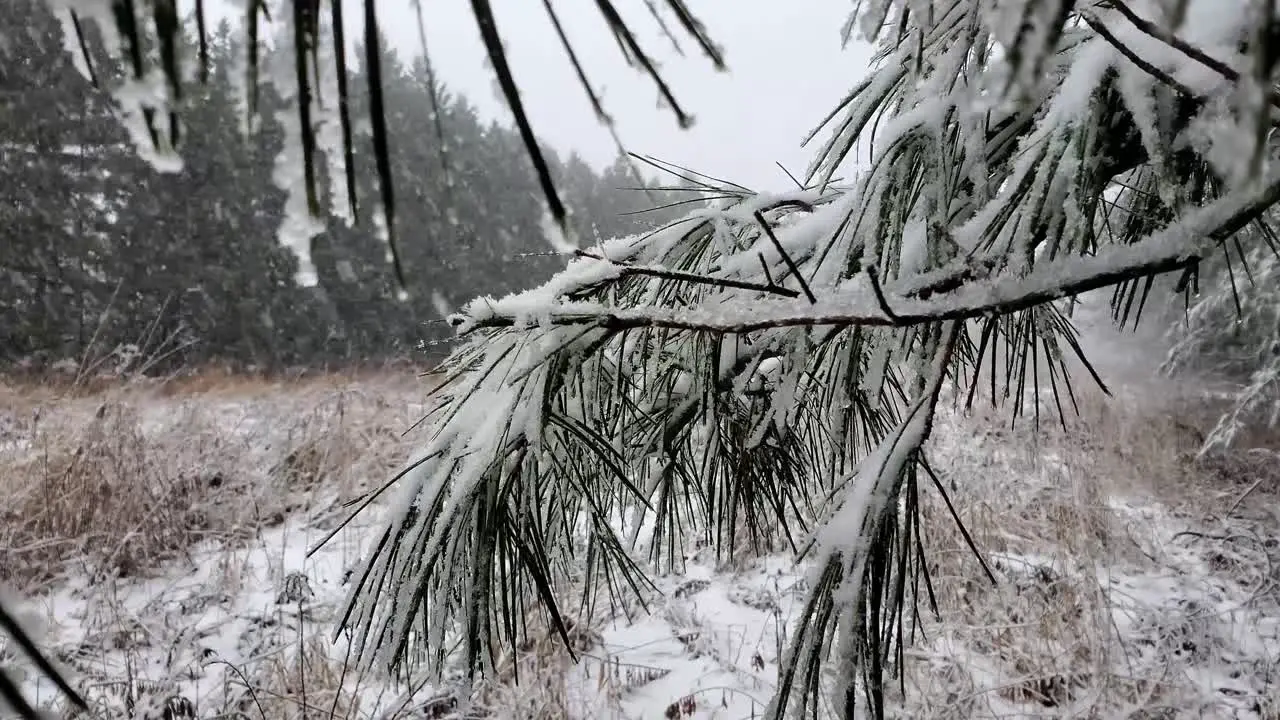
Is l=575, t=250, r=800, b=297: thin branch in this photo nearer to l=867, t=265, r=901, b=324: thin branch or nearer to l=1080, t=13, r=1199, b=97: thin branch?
l=867, t=265, r=901, b=324: thin branch

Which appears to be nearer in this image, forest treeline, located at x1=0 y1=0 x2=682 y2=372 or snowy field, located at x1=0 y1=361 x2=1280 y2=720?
snowy field, located at x1=0 y1=361 x2=1280 y2=720

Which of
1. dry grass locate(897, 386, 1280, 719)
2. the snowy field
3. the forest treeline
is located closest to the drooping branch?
the snowy field

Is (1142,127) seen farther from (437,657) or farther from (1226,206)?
(437,657)

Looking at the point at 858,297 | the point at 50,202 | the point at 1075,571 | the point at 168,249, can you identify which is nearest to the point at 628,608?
the point at 1075,571

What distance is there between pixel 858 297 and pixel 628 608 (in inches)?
86.4

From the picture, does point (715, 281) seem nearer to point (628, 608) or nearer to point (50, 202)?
point (628, 608)

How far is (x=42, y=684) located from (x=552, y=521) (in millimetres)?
1806

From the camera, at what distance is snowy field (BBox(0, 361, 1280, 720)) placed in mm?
1655

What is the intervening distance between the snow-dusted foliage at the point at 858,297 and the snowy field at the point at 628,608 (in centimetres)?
49

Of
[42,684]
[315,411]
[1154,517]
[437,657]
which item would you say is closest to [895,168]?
[437,657]

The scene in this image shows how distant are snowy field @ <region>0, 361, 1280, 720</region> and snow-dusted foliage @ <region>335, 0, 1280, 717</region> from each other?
0.49 meters

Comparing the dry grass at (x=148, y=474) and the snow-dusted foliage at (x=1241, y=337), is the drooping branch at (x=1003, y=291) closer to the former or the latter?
the dry grass at (x=148, y=474)

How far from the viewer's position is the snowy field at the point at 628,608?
1.66 meters

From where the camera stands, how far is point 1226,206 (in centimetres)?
38
